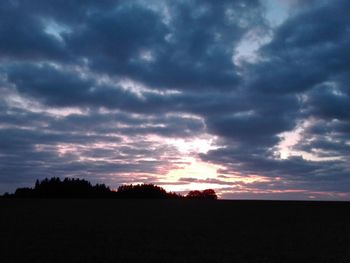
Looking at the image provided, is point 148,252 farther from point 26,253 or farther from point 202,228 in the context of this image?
point 202,228

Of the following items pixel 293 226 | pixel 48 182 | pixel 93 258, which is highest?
pixel 48 182

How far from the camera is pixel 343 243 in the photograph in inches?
1363

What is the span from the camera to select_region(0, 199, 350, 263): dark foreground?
1100 inches

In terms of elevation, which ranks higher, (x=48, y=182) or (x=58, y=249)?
(x=48, y=182)

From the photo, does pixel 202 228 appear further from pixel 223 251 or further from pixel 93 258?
pixel 93 258

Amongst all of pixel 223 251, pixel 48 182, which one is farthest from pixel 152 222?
pixel 48 182

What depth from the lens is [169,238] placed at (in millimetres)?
35812

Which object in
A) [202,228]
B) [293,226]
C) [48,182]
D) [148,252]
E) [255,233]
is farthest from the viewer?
[48,182]

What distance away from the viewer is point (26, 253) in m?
28.1

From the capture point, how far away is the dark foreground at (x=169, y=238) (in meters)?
27.9

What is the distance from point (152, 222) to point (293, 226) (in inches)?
592

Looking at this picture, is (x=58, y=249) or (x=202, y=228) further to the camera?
(x=202, y=228)

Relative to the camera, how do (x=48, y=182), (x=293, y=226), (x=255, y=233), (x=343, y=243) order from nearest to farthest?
(x=343, y=243) < (x=255, y=233) < (x=293, y=226) < (x=48, y=182)

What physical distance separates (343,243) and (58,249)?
2186 centimetres
